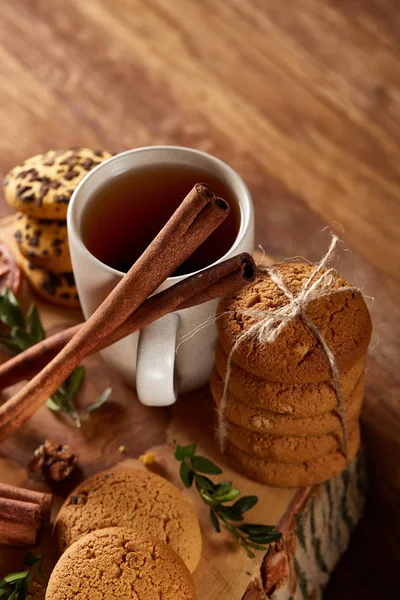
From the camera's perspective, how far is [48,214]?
3.59ft

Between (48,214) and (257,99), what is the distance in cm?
63

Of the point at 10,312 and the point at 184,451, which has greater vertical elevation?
the point at 184,451

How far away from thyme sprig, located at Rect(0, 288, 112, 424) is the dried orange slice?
0.04m

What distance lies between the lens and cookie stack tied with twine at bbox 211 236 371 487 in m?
0.82

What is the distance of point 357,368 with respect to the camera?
0.87 metres

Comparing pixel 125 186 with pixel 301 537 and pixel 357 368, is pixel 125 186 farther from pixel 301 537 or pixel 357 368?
pixel 301 537

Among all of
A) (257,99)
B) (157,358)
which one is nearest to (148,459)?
(157,358)

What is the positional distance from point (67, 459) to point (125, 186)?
1.13ft

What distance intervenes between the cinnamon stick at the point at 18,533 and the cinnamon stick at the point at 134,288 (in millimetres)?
118

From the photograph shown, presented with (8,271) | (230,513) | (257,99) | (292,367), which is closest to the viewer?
(292,367)

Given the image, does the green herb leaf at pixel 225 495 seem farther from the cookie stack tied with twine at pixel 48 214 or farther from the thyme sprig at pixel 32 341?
the cookie stack tied with twine at pixel 48 214

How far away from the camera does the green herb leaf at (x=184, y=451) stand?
94 cm

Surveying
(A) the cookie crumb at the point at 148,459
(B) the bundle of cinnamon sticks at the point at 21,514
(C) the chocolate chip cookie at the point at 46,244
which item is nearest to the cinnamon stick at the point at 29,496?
(B) the bundle of cinnamon sticks at the point at 21,514

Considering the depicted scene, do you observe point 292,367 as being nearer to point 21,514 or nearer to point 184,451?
point 184,451
